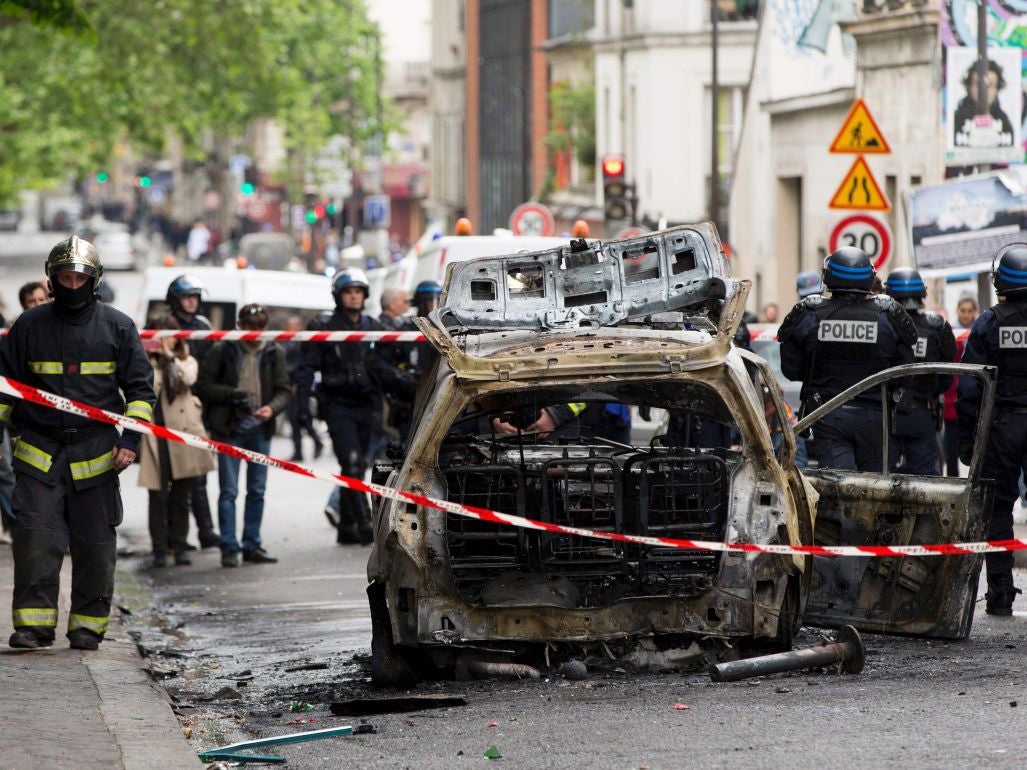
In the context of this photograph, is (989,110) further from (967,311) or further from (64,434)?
(64,434)

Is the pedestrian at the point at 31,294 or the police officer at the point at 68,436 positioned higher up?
the pedestrian at the point at 31,294

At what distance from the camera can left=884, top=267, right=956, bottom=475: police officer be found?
11.2 m

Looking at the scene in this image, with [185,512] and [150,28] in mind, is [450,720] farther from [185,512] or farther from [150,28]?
[150,28]

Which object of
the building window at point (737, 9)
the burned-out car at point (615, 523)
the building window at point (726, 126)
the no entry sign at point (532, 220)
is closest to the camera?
the burned-out car at point (615, 523)

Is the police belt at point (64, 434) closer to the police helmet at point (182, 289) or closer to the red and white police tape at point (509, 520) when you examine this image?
the red and white police tape at point (509, 520)

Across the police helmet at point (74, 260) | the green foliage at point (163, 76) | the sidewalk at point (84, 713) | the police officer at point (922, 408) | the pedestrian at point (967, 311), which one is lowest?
the sidewalk at point (84, 713)

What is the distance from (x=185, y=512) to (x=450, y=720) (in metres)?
6.58

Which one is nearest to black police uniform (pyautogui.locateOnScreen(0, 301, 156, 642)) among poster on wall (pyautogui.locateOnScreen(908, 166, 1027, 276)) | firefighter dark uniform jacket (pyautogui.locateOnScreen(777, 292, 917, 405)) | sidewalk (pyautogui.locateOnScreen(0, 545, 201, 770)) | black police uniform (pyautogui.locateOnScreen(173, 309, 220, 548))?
sidewalk (pyautogui.locateOnScreen(0, 545, 201, 770))

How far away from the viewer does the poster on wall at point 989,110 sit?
1617 cm

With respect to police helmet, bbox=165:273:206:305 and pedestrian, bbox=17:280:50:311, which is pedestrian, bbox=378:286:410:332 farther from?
pedestrian, bbox=17:280:50:311

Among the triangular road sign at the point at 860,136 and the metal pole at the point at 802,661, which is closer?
the metal pole at the point at 802,661

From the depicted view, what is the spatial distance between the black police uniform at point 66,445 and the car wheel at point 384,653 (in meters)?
1.56

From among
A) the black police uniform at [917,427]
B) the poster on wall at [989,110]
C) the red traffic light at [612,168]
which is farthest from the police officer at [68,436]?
the red traffic light at [612,168]

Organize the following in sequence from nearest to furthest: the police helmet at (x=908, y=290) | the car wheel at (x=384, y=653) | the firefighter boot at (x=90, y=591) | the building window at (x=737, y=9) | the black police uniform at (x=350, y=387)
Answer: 1. the car wheel at (x=384, y=653)
2. the firefighter boot at (x=90, y=591)
3. the police helmet at (x=908, y=290)
4. the black police uniform at (x=350, y=387)
5. the building window at (x=737, y=9)
